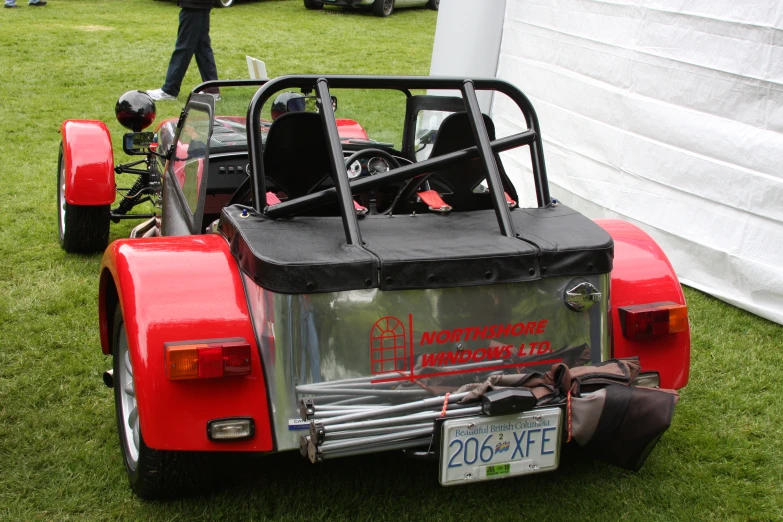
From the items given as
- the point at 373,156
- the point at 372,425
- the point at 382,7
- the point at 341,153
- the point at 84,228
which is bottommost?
the point at 84,228

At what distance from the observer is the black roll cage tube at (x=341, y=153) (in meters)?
2.90

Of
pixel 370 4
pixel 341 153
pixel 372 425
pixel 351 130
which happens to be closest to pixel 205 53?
pixel 351 130

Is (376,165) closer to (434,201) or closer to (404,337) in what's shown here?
(434,201)

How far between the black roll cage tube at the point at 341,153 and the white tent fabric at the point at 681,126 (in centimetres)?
222

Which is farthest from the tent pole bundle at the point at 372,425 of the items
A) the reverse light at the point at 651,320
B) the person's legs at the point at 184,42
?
the person's legs at the point at 184,42

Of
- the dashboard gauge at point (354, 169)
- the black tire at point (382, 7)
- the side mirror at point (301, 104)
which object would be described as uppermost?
the side mirror at point (301, 104)

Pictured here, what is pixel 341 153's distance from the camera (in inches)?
116

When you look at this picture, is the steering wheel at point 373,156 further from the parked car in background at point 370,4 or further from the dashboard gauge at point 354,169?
the parked car in background at point 370,4

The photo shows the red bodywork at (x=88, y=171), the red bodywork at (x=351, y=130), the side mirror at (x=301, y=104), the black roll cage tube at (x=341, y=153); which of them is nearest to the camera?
the black roll cage tube at (x=341, y=153)

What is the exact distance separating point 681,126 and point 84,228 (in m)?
4.07

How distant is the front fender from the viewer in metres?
2.51

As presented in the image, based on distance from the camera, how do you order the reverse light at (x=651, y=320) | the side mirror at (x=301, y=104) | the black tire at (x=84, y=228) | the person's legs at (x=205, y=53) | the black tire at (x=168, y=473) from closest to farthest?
1. the black tire at (x=168, y=473)
2. the reverse light at (x=651, y=320)
3. the side mirror at (x=301, y=104)
4. the black tire at (x=84, y=228)
5. the person's legs at (x=205, y=53)

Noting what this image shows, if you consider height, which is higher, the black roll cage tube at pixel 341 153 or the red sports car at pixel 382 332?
the black roll cage tube at pixel 341 153

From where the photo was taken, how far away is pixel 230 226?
114 inches
